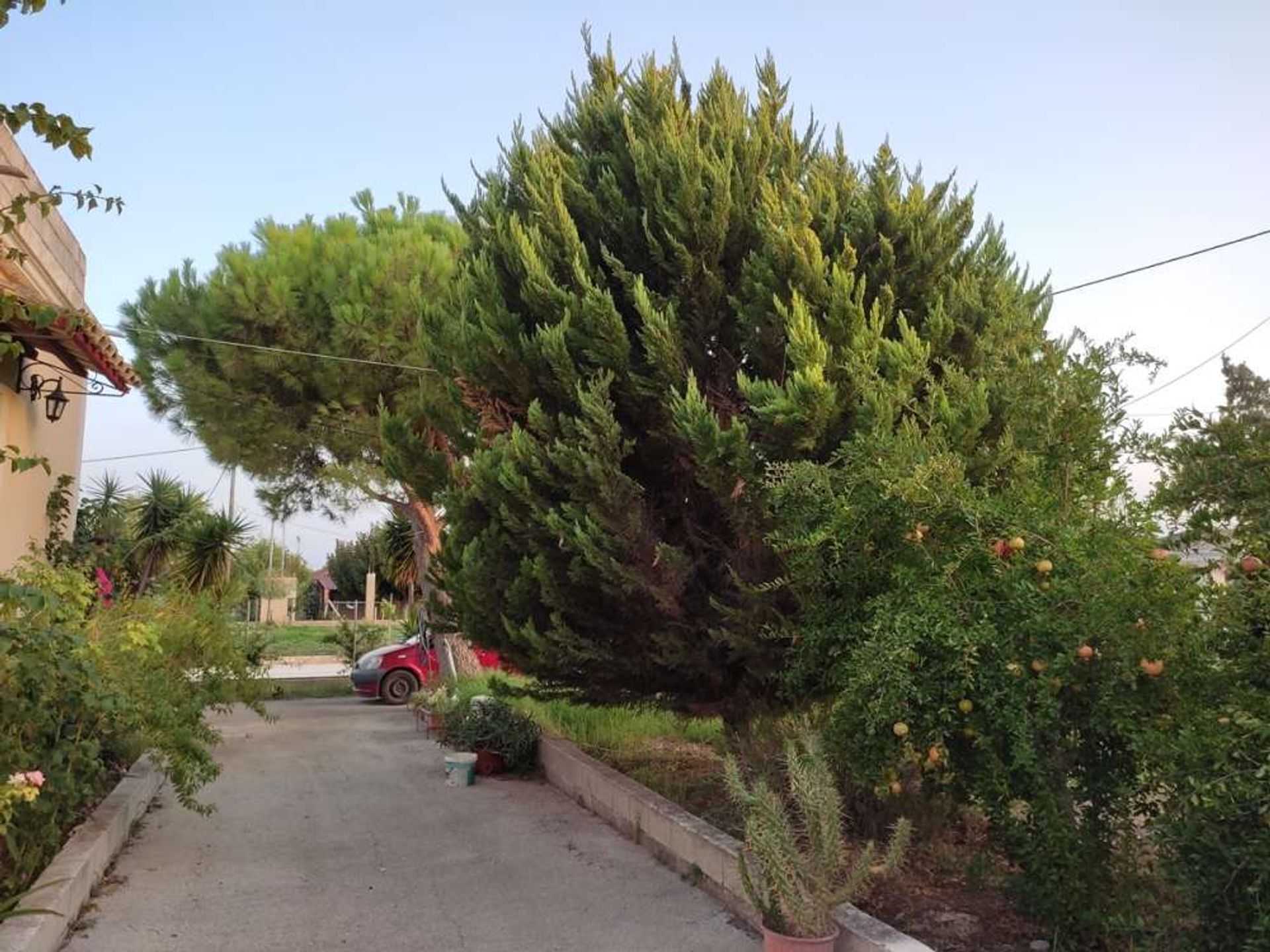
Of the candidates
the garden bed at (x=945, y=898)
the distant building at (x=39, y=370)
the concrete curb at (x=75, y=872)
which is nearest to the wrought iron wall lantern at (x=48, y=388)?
the distant building at (x=39, y=370)

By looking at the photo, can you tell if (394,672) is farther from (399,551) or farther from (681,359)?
(681,359)

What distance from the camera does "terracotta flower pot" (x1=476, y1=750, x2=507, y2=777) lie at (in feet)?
30.5

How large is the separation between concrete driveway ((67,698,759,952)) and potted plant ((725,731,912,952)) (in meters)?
0.59

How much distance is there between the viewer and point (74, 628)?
5.38 m

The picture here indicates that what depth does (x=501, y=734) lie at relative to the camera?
925 centimetres

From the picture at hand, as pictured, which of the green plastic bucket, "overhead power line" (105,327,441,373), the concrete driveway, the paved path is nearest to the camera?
the concrete driveway

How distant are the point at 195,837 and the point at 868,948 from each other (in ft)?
17.0

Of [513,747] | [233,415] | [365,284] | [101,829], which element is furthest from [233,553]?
[101,829]

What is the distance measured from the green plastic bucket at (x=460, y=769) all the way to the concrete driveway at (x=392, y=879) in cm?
15

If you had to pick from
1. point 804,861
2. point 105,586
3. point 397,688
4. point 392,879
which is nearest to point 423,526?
point 397,688

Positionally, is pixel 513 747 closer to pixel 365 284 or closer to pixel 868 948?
pixel 868 948

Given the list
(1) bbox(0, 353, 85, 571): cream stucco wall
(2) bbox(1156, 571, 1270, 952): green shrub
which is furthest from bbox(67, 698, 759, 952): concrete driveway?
(1) bbox(0, 353, 85, 571): cream stucco wall

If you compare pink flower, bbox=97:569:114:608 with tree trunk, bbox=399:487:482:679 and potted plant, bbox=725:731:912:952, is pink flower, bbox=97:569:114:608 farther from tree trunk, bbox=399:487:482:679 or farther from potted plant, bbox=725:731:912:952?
potted plant, bbox=725:731:912:952

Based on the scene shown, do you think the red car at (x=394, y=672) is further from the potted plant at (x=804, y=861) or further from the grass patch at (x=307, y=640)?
the potted plant at (x=804, y=861)
